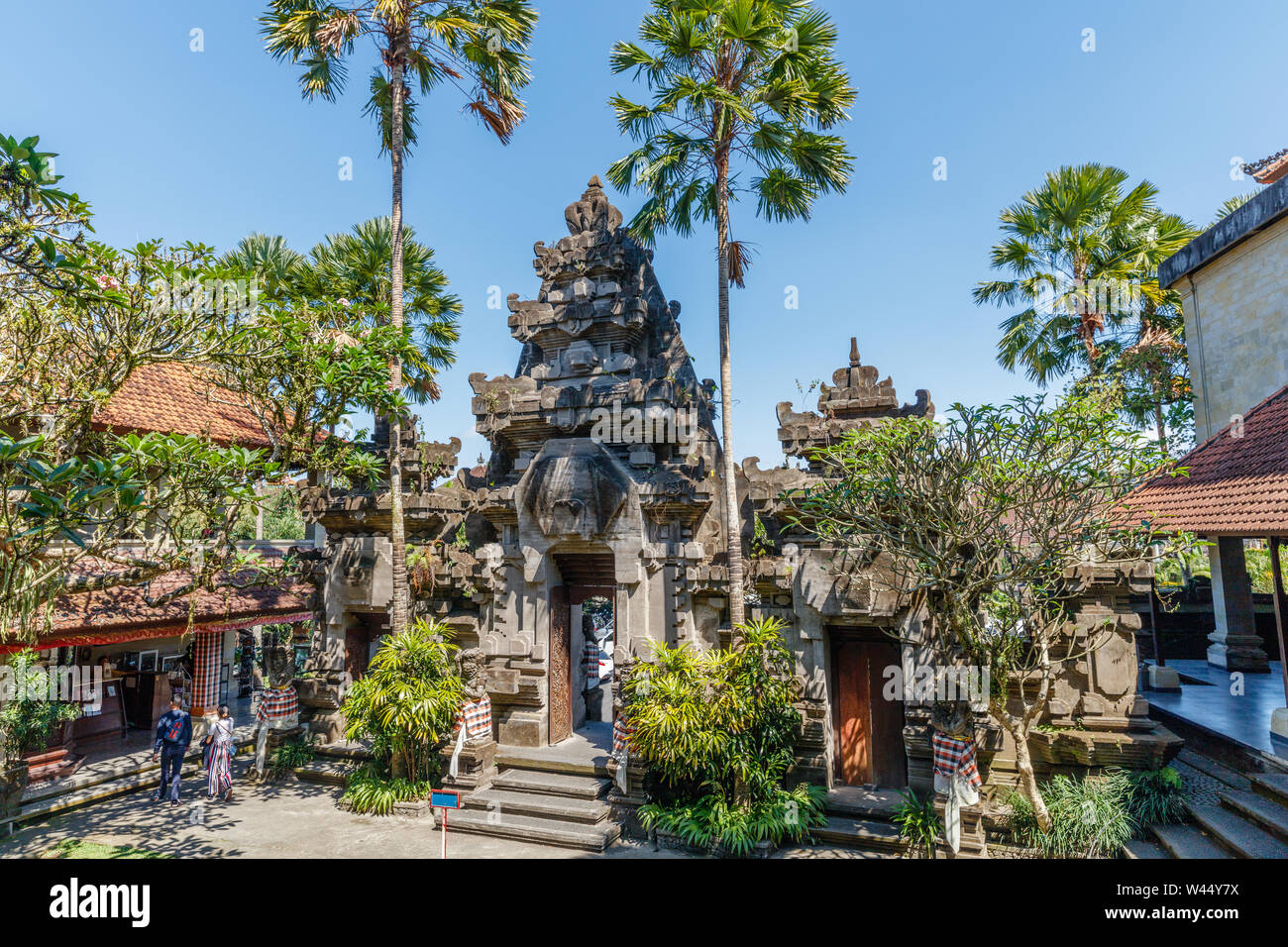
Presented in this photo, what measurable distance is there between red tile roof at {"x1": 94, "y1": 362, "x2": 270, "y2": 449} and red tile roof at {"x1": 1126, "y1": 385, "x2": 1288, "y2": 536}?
59.7ft

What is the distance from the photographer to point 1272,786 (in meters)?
8.80

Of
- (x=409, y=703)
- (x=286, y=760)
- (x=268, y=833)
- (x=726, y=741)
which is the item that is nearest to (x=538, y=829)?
(x=409, y=703)

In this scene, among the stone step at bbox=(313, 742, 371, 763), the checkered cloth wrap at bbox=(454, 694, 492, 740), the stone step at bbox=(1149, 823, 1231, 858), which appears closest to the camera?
the stone step at bbox=(1149, 823, 1231, 858)

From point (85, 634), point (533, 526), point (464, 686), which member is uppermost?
point (533, 526)

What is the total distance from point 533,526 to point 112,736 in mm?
12213

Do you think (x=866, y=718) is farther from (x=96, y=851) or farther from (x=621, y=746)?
(x=96, y=851)

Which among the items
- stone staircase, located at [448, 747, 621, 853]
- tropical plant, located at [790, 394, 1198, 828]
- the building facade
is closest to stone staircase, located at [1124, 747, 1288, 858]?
the building facade

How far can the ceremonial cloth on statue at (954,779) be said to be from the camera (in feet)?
29.6

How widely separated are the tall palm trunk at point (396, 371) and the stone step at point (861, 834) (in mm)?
7580

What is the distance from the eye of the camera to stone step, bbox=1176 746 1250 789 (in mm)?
9703

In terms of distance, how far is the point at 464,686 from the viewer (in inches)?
482

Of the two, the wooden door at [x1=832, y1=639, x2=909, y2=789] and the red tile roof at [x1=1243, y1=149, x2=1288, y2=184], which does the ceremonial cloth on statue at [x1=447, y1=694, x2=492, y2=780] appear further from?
the red tile roof at [x1=1243, y1=149, x2=1288, y2=184]
